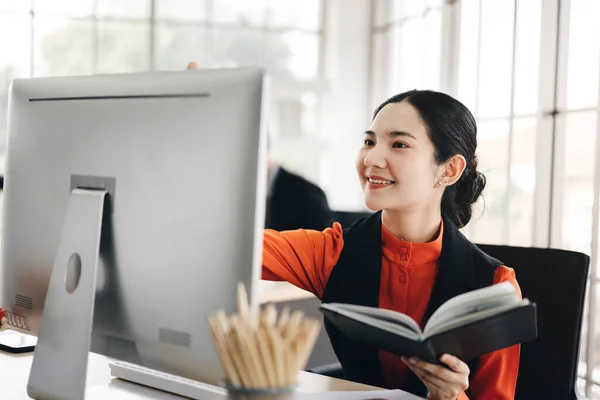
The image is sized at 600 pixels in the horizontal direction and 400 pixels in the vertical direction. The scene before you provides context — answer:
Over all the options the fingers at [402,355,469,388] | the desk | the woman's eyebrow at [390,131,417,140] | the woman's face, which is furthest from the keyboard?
the woman's eyebrow at [390,131,417,140]

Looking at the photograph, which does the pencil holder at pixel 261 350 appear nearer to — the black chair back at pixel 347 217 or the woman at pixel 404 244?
the woman at pixel 404 244

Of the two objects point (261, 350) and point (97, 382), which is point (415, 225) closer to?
point (97, 382)

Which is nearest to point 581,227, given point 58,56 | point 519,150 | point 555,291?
point 519,150

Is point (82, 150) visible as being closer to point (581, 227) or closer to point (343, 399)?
point (343, 399)

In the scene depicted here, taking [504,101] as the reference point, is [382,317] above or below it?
below

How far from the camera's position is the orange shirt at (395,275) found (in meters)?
1.52

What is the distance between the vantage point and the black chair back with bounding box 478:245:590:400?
1567mm

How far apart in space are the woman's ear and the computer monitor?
0.86 m

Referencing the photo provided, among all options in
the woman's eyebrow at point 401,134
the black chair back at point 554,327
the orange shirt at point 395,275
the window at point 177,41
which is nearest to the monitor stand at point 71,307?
the orange shirt at point 395,275

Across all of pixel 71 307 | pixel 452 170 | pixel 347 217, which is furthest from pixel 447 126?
pixel 347 217

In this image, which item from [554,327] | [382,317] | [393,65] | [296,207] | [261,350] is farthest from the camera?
[393,65]

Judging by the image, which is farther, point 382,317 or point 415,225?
point 415,225

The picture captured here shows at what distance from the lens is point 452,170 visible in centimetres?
172

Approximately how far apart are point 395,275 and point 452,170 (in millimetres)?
294
